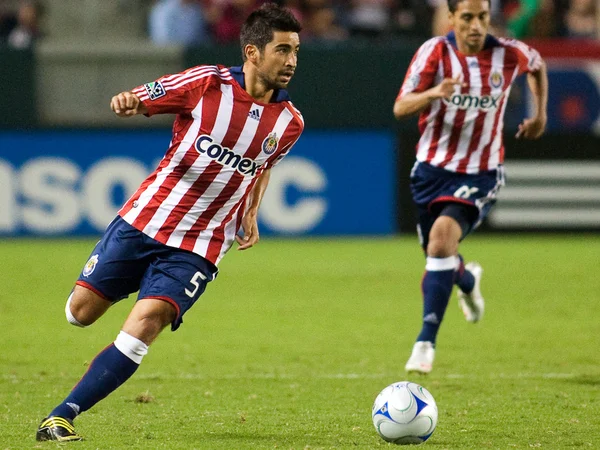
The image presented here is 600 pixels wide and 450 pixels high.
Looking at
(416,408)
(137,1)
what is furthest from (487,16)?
(137,1)

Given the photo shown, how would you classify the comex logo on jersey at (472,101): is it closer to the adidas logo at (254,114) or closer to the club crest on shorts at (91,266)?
the adidas logo at (254,114)

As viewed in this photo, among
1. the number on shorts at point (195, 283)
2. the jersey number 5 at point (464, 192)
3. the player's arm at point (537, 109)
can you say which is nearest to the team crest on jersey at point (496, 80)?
the player's arm at point (537, 109)

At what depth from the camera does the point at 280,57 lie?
517cm

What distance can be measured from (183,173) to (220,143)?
0.22m

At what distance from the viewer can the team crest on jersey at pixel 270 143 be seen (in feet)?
17.4

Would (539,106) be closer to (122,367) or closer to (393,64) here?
(122,367)

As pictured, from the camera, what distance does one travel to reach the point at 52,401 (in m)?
5.76

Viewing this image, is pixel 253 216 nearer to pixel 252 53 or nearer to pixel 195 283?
pixel 195 283

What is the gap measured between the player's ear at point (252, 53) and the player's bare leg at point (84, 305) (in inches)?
49.2

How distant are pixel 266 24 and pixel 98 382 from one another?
67.3 inches

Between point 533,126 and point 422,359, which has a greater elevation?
point 533,126

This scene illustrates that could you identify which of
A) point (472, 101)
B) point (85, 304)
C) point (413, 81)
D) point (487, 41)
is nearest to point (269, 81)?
point (85, 304)

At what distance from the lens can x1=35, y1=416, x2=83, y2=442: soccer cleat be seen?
15.2 ft

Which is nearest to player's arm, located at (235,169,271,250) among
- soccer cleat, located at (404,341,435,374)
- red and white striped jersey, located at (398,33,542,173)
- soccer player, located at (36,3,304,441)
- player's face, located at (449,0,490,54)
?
soccer player, located at (36,3,304,441)
